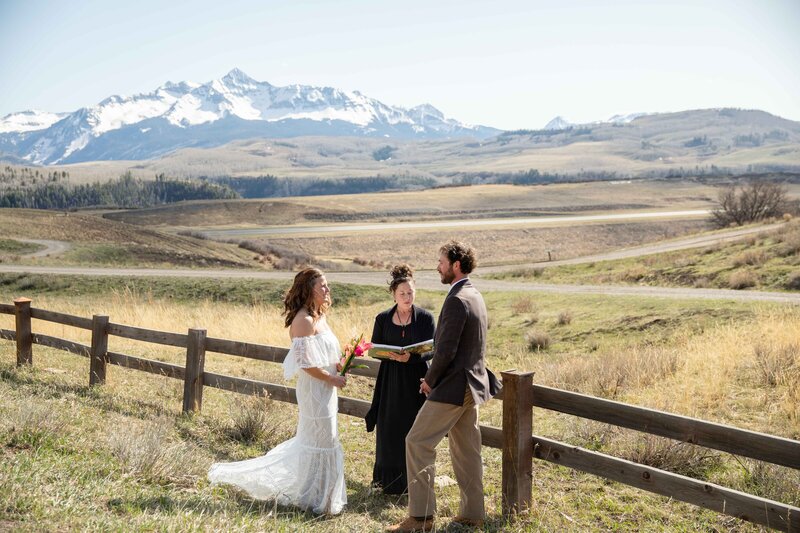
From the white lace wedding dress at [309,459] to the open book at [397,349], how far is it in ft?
1.12

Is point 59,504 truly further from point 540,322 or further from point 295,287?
point 540,322

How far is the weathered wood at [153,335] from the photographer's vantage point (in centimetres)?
929

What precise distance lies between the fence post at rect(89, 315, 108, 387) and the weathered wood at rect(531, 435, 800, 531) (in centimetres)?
668

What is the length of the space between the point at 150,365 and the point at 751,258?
69.2 feet

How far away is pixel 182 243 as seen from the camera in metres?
51.7

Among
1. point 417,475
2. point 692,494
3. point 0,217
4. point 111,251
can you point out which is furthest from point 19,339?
point 0,217

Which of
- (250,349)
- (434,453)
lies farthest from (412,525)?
(250,349)

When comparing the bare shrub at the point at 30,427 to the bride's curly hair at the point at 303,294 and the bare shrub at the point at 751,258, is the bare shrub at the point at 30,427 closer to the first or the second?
the bride's curly hair at the point at 303,294

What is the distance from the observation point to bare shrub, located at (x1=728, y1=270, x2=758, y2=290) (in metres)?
21.6

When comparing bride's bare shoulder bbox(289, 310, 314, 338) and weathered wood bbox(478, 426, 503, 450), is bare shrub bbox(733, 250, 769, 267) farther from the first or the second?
bride's bare shoulder bbox(289, 310, 314, 338)

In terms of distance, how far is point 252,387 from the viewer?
858cm

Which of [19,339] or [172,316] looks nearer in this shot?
[19,339]

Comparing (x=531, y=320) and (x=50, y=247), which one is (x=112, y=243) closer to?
(x=50, y=247)

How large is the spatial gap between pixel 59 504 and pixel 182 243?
1909 inches
